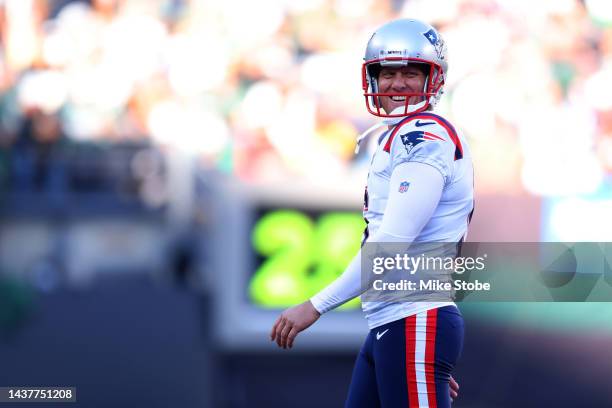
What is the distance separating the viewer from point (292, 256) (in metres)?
6.22

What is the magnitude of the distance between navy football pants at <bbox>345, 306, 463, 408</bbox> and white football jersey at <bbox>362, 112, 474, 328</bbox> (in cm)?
4

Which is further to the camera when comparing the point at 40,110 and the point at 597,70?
the point at 40,110

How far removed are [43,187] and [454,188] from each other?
1474cm

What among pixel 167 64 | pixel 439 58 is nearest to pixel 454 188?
pixel 439 58

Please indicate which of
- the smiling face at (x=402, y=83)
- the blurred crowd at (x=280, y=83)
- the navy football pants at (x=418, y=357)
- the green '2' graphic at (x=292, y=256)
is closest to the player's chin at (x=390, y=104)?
the smiling face at (x=402, y=83)

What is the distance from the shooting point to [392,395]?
3.00m

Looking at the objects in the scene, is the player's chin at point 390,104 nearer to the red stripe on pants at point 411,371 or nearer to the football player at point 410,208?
the football player at point 410,208

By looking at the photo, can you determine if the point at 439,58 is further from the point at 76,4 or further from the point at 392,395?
the point at 76,4

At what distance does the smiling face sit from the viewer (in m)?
3.09

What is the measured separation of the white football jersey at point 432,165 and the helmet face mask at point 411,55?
9 centimetres

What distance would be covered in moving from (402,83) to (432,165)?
0.36 metres

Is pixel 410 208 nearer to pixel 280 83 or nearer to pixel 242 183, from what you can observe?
pixel 242 183

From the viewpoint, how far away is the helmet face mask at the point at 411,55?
3047 mm

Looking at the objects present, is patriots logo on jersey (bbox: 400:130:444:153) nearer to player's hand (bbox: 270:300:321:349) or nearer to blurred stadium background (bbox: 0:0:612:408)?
player's hand (bbox: 270:300:321:349)
